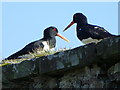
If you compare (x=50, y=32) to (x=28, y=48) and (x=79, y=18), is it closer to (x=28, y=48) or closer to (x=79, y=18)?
(x=28, y=48)

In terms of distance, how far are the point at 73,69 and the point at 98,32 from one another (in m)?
3.66

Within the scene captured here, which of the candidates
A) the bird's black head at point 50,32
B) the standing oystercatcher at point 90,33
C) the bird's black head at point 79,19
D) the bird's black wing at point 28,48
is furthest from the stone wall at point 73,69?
the bird's black head at point 50,32

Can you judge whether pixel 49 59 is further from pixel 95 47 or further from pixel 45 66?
pixel 95 47

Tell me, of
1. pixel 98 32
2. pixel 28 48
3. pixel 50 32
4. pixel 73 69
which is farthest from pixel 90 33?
pixel 50 32

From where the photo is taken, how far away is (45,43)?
13539mm

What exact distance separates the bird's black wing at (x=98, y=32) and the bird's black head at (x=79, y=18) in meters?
1.52

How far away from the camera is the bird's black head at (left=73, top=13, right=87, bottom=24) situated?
11930mm

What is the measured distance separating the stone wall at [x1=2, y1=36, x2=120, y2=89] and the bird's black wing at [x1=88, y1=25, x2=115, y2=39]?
9.99ft

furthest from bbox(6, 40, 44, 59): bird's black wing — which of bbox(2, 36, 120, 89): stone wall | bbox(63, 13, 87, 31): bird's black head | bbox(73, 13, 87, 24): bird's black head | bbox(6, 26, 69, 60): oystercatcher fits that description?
bbox(2, 36, 120, 89): stone wall

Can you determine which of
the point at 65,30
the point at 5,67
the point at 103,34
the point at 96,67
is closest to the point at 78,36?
the point at 103,34

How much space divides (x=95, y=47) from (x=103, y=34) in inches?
149

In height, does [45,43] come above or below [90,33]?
above

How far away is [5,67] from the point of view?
23.8 feet

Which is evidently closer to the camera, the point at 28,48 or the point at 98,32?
the point at 98,32
